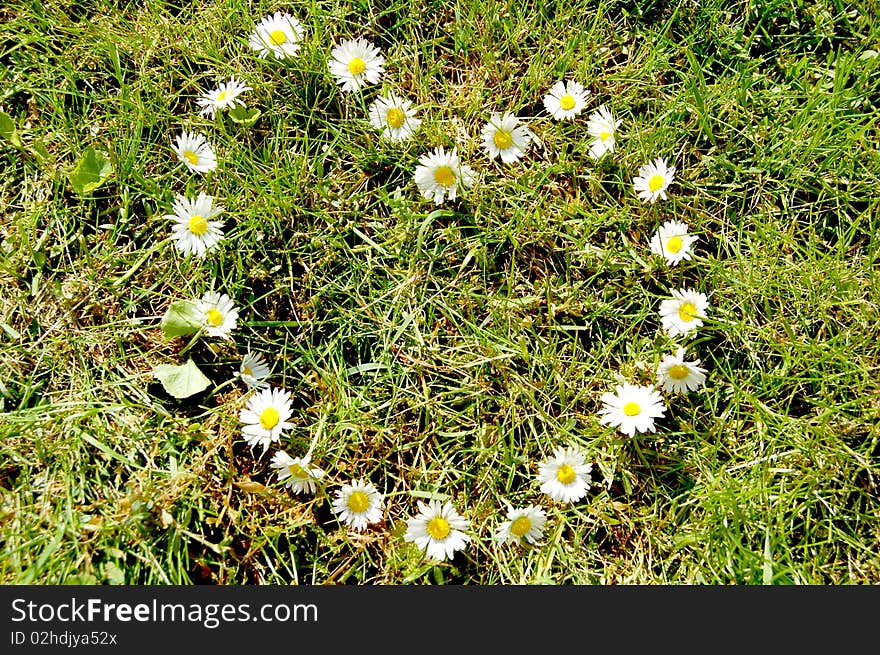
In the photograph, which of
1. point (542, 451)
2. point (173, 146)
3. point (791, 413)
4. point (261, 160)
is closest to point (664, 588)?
point (542, 451)

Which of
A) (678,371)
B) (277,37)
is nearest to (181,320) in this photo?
(277,37)

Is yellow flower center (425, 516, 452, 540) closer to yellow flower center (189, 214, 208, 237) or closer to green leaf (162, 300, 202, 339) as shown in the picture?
green leaf (162, 300, 202, 339)

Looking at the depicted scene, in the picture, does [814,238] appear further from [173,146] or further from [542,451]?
[173,146]

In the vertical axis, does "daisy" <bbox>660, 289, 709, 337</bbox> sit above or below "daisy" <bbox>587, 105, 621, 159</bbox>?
below

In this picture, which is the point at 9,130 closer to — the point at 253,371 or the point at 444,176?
the point at 253,371

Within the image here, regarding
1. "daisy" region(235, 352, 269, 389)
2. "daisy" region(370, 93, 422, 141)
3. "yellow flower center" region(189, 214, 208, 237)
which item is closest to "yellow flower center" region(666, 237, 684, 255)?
"daisy" region(370, 93, 422, 141)

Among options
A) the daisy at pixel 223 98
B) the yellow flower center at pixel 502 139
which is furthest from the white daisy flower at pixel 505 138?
the daisy at pixel 223 98
